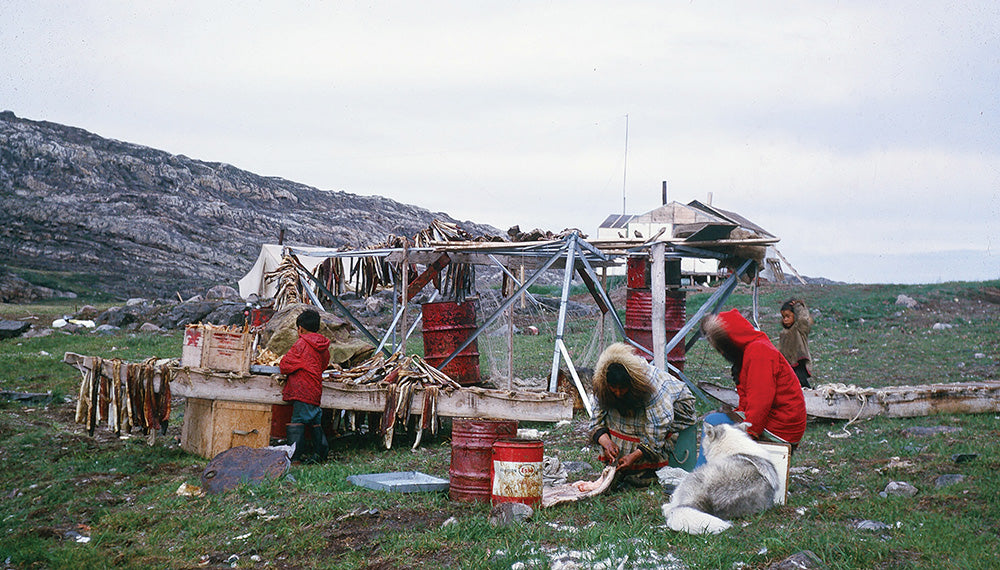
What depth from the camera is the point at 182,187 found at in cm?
4988

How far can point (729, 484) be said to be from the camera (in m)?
4.73

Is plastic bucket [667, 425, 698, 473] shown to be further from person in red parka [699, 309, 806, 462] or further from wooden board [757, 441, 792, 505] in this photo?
wooden board [757, 441, 792, 505]

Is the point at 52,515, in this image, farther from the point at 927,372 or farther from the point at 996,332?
the point at 996,332

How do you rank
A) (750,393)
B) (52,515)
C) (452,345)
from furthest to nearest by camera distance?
(452,345) → (52,515) → (750,393)

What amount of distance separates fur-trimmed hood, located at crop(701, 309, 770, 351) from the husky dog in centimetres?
73

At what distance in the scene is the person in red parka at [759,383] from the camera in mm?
5191

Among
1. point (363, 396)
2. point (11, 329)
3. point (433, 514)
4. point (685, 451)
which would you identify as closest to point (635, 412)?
point (685, 451)

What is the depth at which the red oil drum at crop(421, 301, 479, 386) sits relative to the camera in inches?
379

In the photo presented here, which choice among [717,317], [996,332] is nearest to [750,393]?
[717,317]

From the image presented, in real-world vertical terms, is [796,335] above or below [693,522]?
above

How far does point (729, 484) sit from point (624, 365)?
120cm

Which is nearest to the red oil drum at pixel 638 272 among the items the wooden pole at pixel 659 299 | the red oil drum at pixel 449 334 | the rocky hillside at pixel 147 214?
the wooden pole at pixel 659 299

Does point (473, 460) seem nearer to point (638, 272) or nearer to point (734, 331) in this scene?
point (734, 331)

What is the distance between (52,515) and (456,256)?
548 cm
